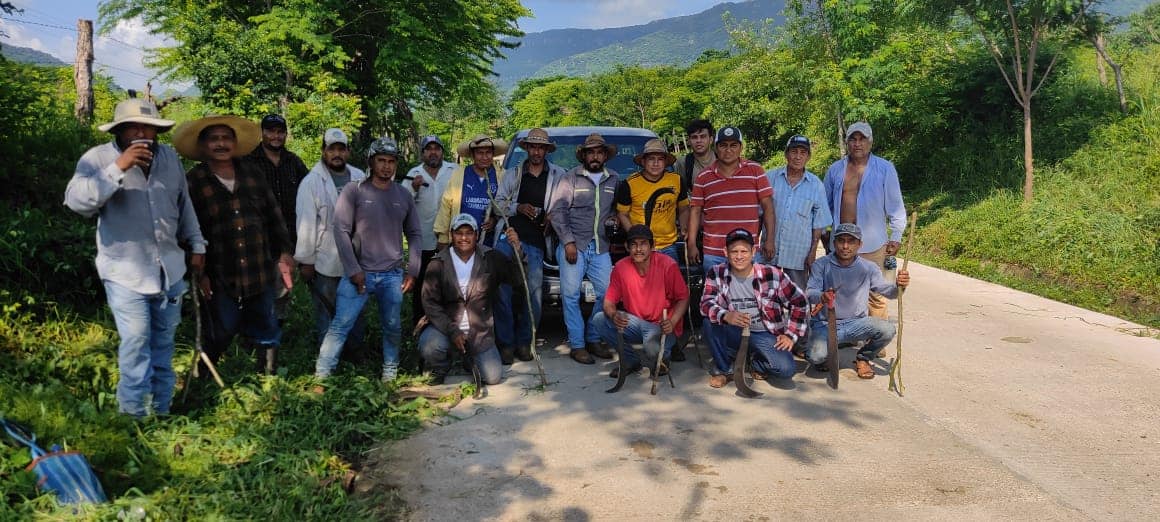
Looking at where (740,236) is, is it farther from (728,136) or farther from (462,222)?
(462,222)

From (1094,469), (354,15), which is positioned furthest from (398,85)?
(1094,469)

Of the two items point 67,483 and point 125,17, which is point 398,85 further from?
point 67,483

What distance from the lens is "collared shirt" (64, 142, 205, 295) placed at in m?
3.51

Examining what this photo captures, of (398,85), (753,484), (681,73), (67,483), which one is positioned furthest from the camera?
(681,73)

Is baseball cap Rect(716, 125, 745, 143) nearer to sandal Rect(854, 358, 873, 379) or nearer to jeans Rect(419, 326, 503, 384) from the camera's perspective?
sandal Rect(854, 358, 873, 379)

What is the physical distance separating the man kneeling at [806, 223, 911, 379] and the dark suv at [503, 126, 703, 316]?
112cm

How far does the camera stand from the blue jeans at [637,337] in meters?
5.33

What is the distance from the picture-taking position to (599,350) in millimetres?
5980

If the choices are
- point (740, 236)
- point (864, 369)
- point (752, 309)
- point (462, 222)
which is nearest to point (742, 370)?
point (752, 309)

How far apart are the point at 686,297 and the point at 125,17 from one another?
70.0ft

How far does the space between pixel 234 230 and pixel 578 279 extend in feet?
8.57

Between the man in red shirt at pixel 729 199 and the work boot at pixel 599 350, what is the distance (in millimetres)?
1086

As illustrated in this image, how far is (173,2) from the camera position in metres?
17.9

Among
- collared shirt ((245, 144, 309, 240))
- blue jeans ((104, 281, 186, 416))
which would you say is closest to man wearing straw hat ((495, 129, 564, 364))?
collared shirt ((245, 144, 309, 240))
